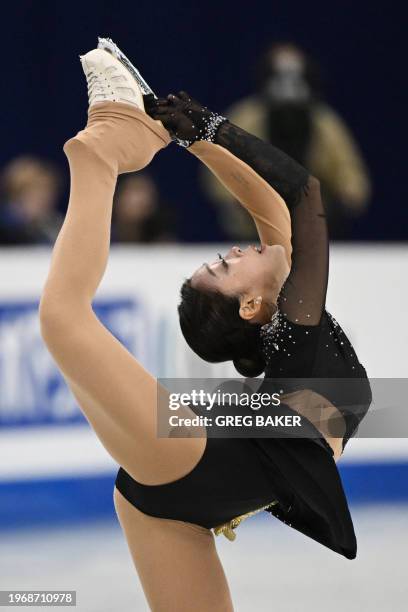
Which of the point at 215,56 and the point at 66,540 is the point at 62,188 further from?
the point at 66,540

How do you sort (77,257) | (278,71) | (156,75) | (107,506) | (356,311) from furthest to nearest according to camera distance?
1. (156,75)
2. (278,71)
3. (356,311)
4. (107,506)
5. (77,257)

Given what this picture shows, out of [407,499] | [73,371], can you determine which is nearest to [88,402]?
[73,371]

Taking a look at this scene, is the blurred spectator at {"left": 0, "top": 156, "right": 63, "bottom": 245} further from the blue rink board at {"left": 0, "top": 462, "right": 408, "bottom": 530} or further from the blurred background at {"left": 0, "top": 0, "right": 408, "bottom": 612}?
the blue rink board at {"left": 0, "top": 462, "right": 408, "bottom": 530}

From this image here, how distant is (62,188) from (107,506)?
3183 mm

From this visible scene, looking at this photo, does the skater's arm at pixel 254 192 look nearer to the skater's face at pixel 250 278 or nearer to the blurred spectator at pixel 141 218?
the skater's face at pixel 250 278

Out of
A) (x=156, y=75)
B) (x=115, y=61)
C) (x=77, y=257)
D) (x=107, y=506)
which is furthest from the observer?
(x=156, y=75)

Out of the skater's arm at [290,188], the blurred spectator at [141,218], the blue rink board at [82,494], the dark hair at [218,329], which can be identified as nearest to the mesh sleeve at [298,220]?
the skater's arm at [290,188]

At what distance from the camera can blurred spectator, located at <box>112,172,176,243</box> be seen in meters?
5.48

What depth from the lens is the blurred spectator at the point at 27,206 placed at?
16.2ft

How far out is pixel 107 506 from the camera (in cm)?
434

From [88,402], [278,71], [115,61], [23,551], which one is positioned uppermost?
[278,71]

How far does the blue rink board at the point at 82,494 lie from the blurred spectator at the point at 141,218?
145cm

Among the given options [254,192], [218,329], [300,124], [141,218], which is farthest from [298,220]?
[141,218]

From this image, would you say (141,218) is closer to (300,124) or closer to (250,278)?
(300,124)
